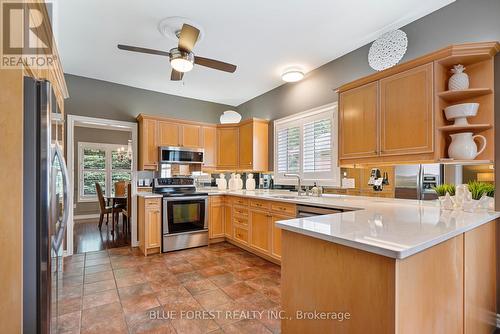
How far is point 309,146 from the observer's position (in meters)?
3.73

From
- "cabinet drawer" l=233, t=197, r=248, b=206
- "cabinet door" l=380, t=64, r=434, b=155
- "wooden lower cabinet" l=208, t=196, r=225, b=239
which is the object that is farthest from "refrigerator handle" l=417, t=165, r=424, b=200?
"wooden lower cabinet" l=208, t=196, r=225, b=239

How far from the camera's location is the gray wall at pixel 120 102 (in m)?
3.84

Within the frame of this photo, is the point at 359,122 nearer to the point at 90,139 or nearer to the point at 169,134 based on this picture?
the point at 169,134

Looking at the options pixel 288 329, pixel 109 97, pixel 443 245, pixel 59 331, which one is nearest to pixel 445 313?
pixel 443 245

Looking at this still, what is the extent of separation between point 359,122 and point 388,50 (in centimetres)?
84

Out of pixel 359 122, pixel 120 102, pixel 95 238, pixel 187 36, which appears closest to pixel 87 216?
pixel 95 238

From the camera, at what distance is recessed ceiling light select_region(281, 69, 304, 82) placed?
3620mm

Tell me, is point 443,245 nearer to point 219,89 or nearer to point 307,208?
point 307,208

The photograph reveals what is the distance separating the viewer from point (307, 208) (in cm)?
270

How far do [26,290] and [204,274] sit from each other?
6.28 ft

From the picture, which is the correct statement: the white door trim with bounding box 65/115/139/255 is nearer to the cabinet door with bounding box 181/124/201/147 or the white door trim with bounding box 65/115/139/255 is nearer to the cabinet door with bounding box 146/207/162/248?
the cabinet door with bounding box 146/207/162/248

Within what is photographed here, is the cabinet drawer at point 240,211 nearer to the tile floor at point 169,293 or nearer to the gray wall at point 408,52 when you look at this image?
the tile floor at point 169,293

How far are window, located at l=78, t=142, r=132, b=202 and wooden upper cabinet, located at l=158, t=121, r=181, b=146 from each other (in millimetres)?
3067

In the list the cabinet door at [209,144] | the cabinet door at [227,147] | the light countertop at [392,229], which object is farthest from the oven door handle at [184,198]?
the light countertop at [392,229]
